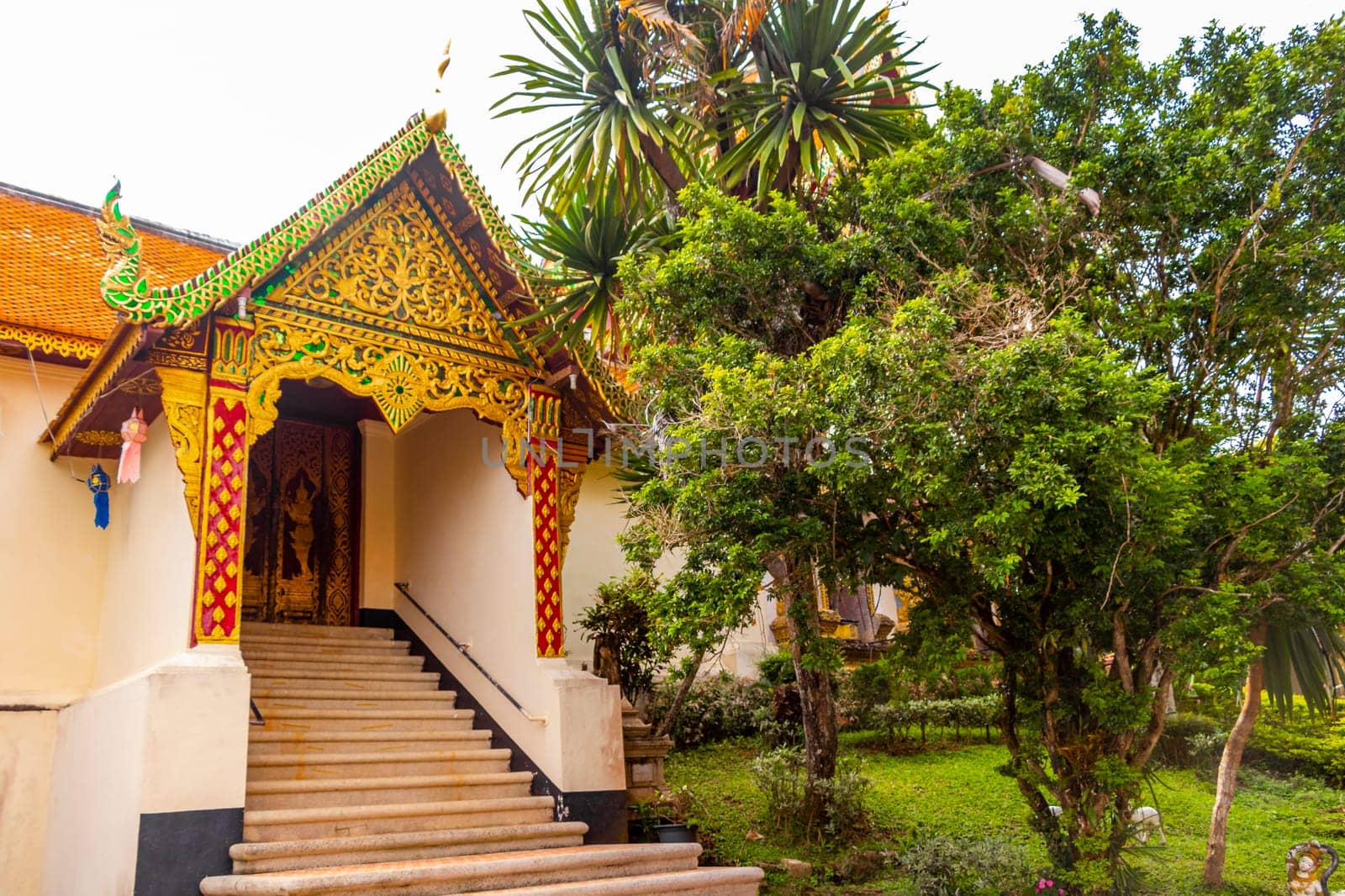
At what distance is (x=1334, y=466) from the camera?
5594mm

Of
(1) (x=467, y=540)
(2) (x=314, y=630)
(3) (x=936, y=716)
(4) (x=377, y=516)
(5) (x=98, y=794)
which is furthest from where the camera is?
(3) (x=936, y=716)

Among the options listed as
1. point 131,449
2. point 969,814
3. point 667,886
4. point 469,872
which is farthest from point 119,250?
point 969,814

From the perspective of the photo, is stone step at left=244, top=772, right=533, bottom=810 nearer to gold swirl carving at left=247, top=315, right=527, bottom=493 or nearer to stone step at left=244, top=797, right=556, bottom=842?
stone step at left=244, top=797, right=556, bottom=842

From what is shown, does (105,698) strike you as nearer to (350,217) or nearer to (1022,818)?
(350,217)

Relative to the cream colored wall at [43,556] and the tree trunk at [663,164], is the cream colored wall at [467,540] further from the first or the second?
the tree trunk at [663,164]

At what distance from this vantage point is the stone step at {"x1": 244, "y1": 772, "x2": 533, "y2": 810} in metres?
5.74

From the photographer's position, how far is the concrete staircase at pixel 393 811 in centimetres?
512

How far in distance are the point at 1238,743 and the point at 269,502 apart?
817 cm

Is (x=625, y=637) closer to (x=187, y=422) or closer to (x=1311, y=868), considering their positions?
(x=187, y=422)

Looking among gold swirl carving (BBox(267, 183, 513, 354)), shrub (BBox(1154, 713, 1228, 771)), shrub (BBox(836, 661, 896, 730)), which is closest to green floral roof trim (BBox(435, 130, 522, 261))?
gold swirl carving (BBox(267, 183, 513, 354))

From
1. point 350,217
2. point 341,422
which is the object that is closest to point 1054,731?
point 350,217

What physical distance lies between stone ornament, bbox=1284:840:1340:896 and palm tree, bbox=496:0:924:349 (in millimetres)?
5434

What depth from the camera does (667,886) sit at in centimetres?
547

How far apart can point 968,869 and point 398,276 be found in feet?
18.1
